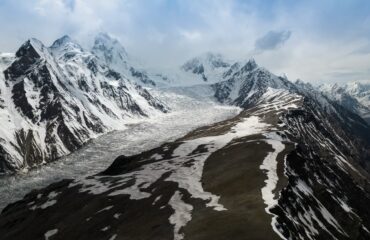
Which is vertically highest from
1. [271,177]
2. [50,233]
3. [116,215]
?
[271,177]

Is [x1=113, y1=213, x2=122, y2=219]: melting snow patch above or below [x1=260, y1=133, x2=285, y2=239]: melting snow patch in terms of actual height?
below

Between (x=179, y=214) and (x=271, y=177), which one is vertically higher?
(x=271, y=177)

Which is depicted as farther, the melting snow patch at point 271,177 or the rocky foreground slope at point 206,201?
the melting snow patch at point 271,177

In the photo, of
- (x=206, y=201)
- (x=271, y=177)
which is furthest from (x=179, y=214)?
(x=271, y=177)

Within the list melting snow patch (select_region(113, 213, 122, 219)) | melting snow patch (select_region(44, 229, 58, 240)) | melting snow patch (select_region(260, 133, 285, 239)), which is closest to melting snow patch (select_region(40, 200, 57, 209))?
melting snow patch (select_region(44, 229, 58, 240))

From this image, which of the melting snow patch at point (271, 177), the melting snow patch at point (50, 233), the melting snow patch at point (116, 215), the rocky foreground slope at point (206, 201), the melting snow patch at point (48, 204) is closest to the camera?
the rocky foreground slope at point (206, 201)

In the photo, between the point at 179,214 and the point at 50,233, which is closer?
the point at 179,214

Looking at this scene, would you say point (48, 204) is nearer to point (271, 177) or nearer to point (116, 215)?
point (116, 215)

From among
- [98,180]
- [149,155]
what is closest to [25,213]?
[98,180]

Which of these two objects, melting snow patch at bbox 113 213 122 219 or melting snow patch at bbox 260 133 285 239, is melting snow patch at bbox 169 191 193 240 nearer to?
melting snow patch at bbox 113 213 122 219

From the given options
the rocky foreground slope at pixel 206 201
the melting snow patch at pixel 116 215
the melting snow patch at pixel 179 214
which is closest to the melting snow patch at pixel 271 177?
the rocky foreground slope at pixel 206 201

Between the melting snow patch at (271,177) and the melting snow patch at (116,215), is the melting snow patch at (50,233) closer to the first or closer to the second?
the melting snow patch at (116,215)

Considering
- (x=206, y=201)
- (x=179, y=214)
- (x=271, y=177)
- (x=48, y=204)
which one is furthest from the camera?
(x=48, y=204)
